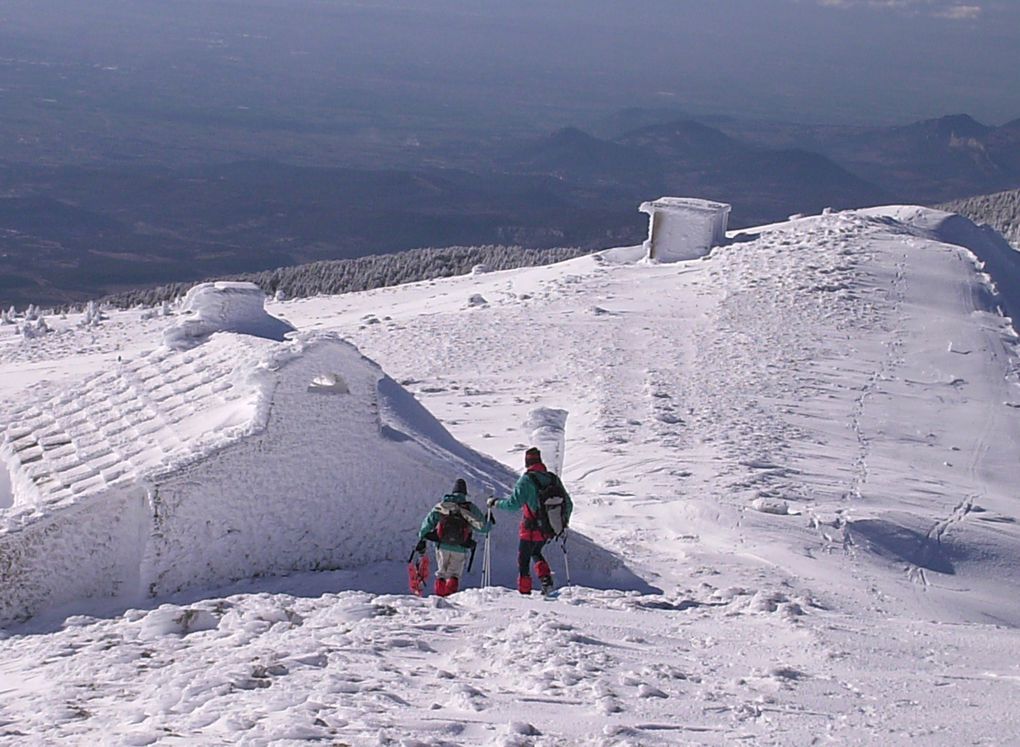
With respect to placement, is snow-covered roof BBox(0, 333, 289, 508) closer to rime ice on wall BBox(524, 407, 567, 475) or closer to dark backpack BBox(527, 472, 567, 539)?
A: dark backpack BBox(527, 472, 567, 539)

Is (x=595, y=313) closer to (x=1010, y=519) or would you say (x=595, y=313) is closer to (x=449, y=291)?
(x=449, y=291)

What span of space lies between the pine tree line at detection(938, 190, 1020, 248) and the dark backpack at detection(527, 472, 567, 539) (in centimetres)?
4658

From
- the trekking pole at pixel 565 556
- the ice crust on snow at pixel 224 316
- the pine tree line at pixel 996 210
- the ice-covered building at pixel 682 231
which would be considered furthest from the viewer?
the pine tree line at pixel 996 210

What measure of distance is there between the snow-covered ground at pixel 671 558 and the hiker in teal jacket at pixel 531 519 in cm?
40

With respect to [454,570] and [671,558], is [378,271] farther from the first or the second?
[454,570]

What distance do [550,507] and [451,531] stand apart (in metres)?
0.79

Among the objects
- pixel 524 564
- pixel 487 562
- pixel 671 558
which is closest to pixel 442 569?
pixel 524 564

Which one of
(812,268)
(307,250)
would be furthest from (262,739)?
(307,250)

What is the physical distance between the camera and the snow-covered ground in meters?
6.38

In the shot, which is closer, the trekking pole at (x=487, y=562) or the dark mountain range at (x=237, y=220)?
the trekking pole at (x=487, y=562)

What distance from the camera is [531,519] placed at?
380 inches

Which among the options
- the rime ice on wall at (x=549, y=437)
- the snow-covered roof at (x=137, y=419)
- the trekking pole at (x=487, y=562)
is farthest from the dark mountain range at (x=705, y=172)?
the trekking pole at (x=487, y=562)

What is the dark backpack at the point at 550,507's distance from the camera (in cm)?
963

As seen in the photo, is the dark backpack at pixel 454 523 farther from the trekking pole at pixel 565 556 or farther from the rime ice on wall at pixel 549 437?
the rime ice on wall at pixel 549 437
